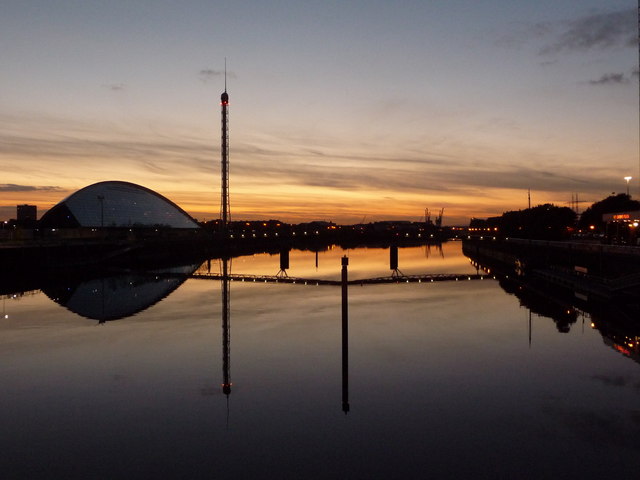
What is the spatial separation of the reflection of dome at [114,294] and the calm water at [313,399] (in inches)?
123

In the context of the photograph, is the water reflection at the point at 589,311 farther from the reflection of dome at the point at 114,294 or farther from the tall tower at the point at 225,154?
the tall tower at the point at 225,154

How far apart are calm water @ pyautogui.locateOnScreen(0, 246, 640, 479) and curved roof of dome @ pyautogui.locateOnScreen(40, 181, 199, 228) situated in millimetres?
92579

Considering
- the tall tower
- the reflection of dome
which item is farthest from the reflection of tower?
the tall tower

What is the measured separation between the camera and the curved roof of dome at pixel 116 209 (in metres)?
118

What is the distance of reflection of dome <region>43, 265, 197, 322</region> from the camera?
105 ft

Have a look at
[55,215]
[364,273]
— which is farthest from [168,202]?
[364,273]

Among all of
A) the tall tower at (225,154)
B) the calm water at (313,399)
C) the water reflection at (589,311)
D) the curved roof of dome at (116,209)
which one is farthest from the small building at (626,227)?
the curved roof of dome at (116,209)

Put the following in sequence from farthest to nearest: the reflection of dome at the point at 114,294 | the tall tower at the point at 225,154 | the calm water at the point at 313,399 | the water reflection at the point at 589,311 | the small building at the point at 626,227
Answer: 1. the tall tower at the point at 225,154
2. the small building at the point at 626,227
3. the reflection of dome at the point at 114,294
4. the water reflection at the point at 589,311
5. the calm water at the point at 313,399

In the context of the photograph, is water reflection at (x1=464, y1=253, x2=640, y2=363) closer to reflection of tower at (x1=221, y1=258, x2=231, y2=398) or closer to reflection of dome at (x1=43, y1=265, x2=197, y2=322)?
reflection of tower at (x1=221, y1=258, x2=231, y2=398)

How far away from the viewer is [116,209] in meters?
134

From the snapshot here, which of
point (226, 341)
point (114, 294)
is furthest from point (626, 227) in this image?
point (226, 341)

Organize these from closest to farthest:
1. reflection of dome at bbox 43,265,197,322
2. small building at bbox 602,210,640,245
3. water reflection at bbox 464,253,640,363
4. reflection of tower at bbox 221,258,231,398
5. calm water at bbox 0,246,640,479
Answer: calm water at bbox 0,246,640,479, reflection of tower at bbox 221,258,231,398, water reflection at bbox 464,253,640,363, reflection of dome at bbox 43,265,197,322, small building at bbox 602,210,640,245

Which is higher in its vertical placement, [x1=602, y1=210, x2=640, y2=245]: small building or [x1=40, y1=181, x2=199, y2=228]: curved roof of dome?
[x1=40, y1=181, x2=199, y2=228]: curved roof of dome

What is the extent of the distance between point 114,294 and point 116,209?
102331mm
